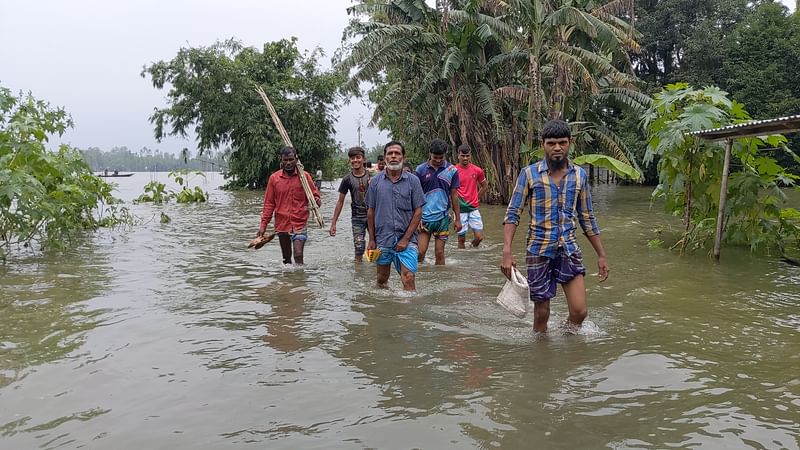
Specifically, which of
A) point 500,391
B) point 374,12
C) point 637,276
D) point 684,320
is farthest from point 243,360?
point 374,12

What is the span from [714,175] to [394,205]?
5.63 metres

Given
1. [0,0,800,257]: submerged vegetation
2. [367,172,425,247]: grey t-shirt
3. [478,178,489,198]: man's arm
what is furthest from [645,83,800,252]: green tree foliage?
[367,172,425,247]: grey t-shirt

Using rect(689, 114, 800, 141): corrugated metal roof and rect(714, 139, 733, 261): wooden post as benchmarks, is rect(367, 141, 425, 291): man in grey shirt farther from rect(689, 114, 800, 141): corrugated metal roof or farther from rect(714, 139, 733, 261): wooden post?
rect(714, 139, 733, 261): wooden post

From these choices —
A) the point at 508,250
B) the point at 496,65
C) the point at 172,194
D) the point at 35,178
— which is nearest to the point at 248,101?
the point at 172,194

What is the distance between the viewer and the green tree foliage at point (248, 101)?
32906mm

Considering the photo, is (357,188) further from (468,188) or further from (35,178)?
(35,178)

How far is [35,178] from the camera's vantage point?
9.91 meters

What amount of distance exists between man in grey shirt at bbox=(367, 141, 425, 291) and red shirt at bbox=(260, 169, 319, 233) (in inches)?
81.2

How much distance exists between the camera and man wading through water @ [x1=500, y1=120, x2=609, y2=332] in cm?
499

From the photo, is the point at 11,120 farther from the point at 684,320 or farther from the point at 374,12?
the point at 374,12

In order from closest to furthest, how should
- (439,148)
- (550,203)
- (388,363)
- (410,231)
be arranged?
(388,363)
(550,203)
(410,231)
(439,148)

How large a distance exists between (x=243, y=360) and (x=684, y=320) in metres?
4.03

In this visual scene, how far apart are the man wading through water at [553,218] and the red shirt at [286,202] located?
419cm

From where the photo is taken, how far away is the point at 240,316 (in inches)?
249
